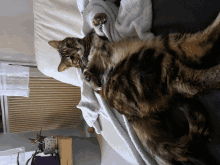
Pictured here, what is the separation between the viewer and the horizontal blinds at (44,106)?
233 cm

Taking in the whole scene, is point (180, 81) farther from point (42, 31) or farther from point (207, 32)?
point (42, 31)

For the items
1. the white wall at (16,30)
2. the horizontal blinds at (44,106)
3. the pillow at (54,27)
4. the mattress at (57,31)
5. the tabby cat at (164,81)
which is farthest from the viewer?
the horizontal blinds at (44,106)

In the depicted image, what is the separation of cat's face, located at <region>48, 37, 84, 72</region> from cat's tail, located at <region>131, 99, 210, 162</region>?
0.59 meters

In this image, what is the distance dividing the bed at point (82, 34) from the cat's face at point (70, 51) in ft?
0.36

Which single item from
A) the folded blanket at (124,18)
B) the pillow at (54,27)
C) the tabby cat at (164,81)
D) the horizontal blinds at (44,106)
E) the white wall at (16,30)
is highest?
the white wall at (16,30)

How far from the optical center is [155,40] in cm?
57

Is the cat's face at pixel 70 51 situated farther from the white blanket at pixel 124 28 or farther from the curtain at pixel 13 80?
Answer: the curtain at pixel 13 80

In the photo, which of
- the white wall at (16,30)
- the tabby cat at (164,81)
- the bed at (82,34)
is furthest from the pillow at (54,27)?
the tabby cat at (164,81)

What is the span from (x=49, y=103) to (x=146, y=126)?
2.17 m

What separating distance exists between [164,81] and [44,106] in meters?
2.34

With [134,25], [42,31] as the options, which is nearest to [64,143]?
[42,31]

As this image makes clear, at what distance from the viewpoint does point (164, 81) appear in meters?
0.52

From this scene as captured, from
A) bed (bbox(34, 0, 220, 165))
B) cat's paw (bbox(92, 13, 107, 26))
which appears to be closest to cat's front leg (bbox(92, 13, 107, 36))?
cat's paw (bbox(92, 13, 107, 26))

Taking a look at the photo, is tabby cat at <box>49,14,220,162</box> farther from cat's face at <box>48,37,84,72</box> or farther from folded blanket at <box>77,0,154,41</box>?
cat's face at <box>48,37,84,72</box>
